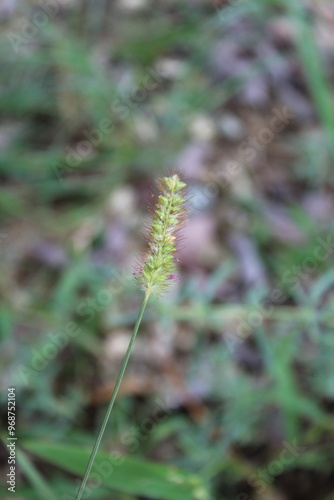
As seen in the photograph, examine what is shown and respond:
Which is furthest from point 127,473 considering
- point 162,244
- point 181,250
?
point 162,244

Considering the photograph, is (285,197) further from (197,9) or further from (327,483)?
(327,483)

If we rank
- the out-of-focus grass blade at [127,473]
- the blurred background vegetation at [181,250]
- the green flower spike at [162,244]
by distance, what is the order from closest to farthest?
the green flower spike at [162,244] < the out-of-focus grass blade at [127,473] < the blurred background vegetation at [181,250]

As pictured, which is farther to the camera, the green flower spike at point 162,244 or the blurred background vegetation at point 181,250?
the blurred background vegetation at point 181,250

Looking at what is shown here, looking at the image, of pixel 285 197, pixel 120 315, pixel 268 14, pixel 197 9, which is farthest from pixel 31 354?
pixel 268 14

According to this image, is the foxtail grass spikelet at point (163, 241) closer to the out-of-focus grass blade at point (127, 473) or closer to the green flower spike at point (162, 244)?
the green flower spike at point (162, 244)

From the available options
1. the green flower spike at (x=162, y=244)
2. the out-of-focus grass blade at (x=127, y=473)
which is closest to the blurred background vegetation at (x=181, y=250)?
the out-of-focus grass blade at (x=127, y=473)

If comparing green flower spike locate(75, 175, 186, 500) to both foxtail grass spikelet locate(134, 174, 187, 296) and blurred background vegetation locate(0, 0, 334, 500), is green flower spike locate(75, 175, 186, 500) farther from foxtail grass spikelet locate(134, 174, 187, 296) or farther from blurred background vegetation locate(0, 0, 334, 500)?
blurred background vegetation locate(0, 0, 334, 500)

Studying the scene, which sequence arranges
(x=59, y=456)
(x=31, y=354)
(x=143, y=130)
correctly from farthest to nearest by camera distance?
(x=143, y=130), (x=31, y=354), (x=59, y=456)

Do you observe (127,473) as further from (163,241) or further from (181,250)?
(163,241)
